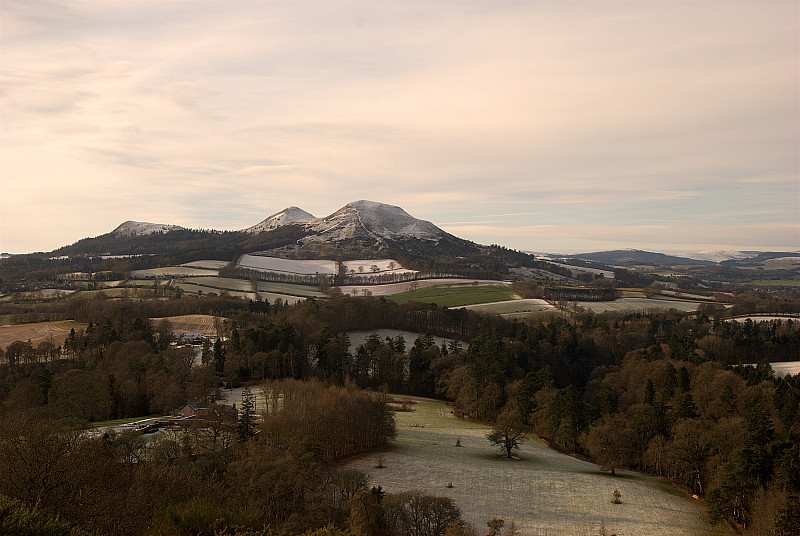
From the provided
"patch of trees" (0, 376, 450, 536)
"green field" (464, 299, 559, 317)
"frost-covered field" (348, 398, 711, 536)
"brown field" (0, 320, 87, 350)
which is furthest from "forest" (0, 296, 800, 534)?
"green field" (464, 299, 559, 317)

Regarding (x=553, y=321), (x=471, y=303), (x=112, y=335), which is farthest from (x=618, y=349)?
(x=112, y=335)

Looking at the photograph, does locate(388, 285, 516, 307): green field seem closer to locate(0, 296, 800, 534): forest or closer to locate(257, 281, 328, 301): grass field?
locate(0, 296, 800, 534): forest

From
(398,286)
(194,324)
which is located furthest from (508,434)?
(398,286)

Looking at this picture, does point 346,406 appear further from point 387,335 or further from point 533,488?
point 387,335

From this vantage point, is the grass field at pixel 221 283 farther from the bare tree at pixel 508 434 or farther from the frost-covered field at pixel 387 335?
the bare tree at pixel 508 434

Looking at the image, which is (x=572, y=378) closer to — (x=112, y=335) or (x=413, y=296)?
(x=413, y=296)
